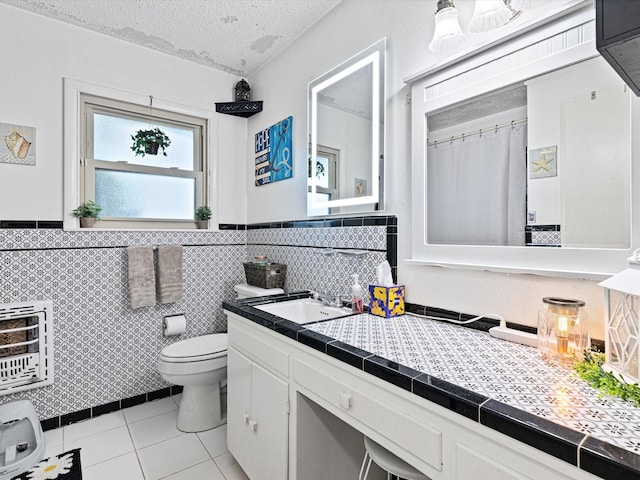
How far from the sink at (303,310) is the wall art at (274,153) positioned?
3.01 feet

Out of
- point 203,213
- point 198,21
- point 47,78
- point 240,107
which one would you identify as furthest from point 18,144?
point 240,107

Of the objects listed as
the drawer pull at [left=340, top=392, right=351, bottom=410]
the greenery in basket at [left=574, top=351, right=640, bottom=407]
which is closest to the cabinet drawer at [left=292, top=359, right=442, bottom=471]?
the drawer pull at [left=340, top=392, right=351, bottom=410]

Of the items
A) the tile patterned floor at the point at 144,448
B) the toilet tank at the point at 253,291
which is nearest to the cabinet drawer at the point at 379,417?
the tile patterned floor at the point at 144,448

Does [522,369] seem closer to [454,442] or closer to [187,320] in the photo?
[454,442]

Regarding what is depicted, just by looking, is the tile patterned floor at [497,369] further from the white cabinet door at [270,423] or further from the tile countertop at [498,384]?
the white cabinet door at [270,423]

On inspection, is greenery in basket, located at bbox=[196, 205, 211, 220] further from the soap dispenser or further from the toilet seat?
the soap dispenser

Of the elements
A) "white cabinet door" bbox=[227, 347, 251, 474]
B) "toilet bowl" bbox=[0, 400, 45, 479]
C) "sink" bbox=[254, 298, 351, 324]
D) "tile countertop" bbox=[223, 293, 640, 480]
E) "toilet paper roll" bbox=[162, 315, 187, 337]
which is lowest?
"toilet bowl" bbox=[0, 400, 45, 479]

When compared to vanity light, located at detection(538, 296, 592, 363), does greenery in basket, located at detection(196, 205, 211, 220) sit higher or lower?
higher

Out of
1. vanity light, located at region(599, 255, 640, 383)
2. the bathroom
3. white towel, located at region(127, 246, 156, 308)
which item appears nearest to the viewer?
vanity light, located at region(599, 255, 640, 383)

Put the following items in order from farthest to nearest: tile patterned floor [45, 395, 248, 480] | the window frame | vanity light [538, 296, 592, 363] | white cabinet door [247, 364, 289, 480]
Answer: the window frame, tile patterned floor [45, 395, 248, 480], white cabinet door [247, 364, 289, 480], vanity light [538, 296, 592, 363]

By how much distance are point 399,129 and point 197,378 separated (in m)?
1.77

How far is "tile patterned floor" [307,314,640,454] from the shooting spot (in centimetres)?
65

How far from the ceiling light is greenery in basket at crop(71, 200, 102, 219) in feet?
7.54

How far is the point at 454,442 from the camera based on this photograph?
77 centimetres
